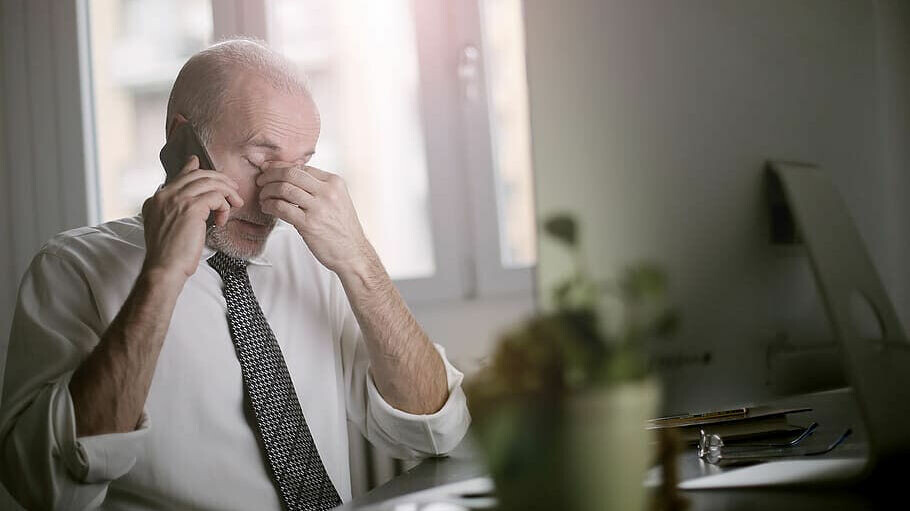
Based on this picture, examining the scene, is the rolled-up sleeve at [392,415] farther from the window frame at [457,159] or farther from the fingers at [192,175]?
the window frame at [457,159]

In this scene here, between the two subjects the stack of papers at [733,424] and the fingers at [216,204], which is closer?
the stack of papers at [733,424]

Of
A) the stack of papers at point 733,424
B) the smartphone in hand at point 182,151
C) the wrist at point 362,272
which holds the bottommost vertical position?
the stack of papers at point 733,424

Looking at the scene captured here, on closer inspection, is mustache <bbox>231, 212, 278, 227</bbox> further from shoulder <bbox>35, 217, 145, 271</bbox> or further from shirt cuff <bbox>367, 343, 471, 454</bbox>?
shirt cuff <bbox>367, 343, 471, 454</bbox>

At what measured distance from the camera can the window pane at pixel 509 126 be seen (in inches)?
60.9

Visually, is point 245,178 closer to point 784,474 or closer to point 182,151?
point 182,151

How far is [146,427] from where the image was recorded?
2.89ft

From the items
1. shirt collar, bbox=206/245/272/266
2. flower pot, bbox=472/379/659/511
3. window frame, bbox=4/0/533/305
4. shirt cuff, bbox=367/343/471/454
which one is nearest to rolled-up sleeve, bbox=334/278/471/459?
shirt cuff, bbox=367/343/471/454

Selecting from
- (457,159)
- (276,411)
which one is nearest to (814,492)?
(276,411)

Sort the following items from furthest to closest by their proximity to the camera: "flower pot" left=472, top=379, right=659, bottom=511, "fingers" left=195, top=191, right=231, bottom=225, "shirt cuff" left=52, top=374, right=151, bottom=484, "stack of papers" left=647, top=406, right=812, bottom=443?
"fingers" left=195, top=191, right=231, bottom=225 < "shirt cuff" left=52, top=374, right=151, bottom=484 < "stack of papers" left=647, top=406, right=812, bottom=443 < "flower pot" left=472, top=379, right=659, bottom=511

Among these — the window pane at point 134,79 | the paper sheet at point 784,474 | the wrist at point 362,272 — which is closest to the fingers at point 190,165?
the wrist at point 362,272

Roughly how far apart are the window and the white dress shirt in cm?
42

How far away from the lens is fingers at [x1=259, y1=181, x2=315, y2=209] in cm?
100

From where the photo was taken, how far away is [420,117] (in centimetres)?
155

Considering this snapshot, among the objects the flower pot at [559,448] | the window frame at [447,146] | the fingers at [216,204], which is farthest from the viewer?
the window frame at [447,146]
